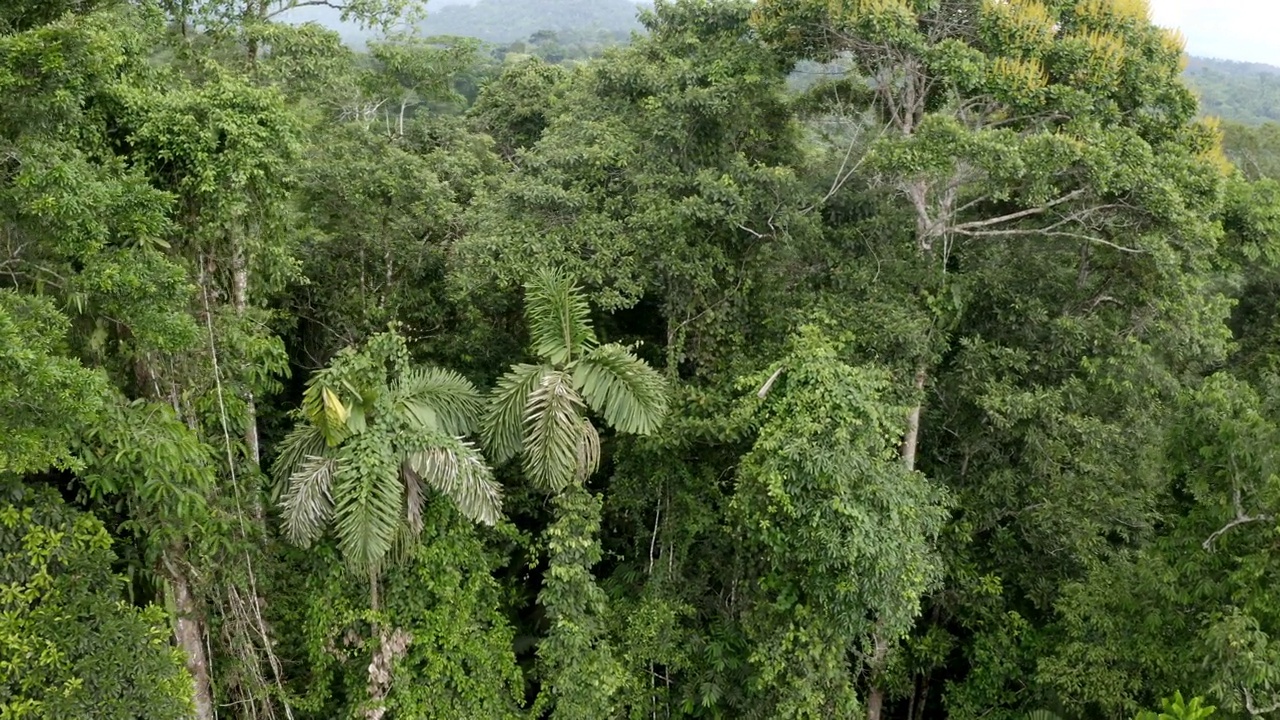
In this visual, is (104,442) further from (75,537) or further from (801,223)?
(801,223)

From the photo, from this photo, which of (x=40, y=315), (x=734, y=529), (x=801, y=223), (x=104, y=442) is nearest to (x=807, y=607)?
(x=734, y=529)

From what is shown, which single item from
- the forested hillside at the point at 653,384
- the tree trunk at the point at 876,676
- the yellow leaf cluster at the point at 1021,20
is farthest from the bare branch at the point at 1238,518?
the yellow leaf cluster at the point at 1021,20

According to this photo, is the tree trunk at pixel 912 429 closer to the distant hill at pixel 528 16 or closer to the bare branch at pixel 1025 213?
the bare branch at pixel 1025 213

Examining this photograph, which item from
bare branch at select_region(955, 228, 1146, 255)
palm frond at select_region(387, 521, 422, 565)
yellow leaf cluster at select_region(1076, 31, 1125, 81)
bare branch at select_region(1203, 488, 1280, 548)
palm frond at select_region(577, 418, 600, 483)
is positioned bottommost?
palm frond at select_region(387, 521, 422, 565)

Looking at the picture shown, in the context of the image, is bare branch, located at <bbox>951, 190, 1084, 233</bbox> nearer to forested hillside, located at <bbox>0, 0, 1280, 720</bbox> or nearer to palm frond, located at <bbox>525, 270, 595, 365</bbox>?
forested hillside, located at <bbox>0, 0, 1280, 720</bbox>

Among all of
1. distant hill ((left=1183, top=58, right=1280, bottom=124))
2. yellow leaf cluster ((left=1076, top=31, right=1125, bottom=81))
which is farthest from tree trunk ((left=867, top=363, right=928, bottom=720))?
distant hill ((left=1183, top=58, right=1280, bottom=124))

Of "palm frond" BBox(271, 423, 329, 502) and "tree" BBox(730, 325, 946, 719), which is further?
"palm frond" BBox(271, 423, 329, 502)

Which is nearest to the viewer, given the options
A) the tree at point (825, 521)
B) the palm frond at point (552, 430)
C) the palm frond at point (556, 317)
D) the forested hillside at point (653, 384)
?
the forested hillside at point (653, 384)
